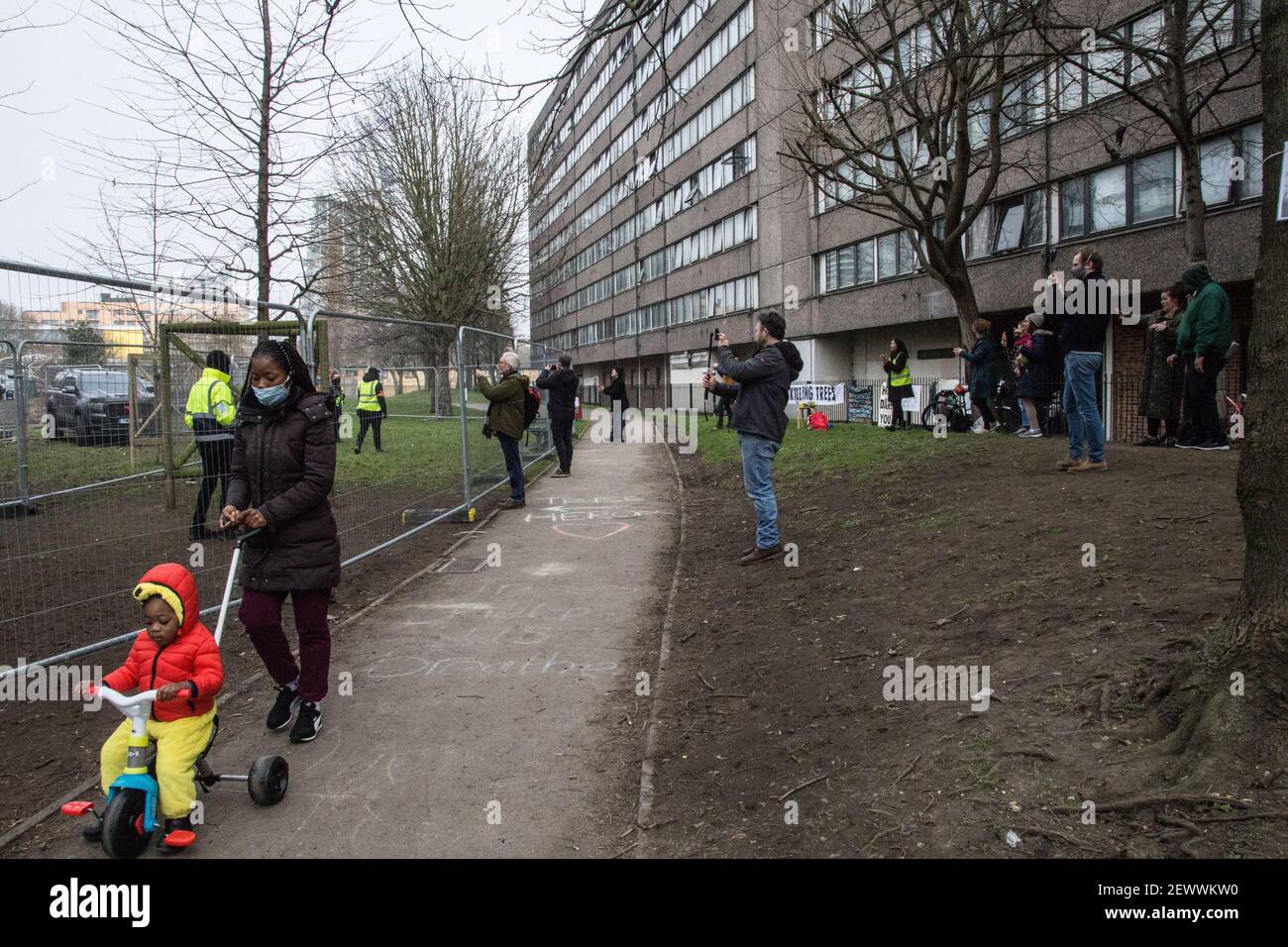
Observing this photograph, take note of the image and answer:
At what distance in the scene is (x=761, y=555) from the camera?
Result: 27.8 feet

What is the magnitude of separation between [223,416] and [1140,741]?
293 inches

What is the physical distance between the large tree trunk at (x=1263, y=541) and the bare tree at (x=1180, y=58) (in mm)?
8698

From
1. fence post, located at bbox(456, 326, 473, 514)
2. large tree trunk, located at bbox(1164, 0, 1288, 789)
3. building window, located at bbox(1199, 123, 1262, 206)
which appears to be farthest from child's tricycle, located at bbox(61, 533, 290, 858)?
building window, located at bbox(1199, 123, 1262, 206)

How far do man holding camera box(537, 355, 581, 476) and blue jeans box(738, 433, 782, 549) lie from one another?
6715 mm

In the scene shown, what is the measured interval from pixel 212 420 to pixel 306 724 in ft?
16.3

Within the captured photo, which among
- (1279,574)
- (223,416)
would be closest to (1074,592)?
(1279,574)

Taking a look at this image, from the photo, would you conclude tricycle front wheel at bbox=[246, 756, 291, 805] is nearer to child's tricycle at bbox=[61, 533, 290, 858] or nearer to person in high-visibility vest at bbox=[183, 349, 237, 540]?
child's tricycle at bbox=[61, 533, 290, 858]

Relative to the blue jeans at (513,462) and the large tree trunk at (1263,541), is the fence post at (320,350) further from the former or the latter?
the large tree trunk at (1263,541)

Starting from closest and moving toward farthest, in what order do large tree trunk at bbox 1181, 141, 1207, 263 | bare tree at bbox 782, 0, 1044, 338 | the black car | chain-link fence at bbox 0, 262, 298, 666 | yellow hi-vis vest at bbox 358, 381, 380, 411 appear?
chain-link fence at bbox 0, 262, 298, 666 → the black car → bare tree at bbox 782, 0, 1044, 338 → large tree trunk at bbox 1181, 141, 1207, 263 → yellow hi-vis vest at bbox 358, 381, 380, 411

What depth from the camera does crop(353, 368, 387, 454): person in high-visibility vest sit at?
688 inches

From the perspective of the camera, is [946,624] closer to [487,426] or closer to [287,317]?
[287,317]

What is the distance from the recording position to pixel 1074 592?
17.3ft

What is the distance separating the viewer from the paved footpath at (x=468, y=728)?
3.78 m

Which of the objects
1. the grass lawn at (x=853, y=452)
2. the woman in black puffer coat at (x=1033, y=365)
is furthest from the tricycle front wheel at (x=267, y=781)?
the woman in black puffer coat at (x=1033, y=365)
